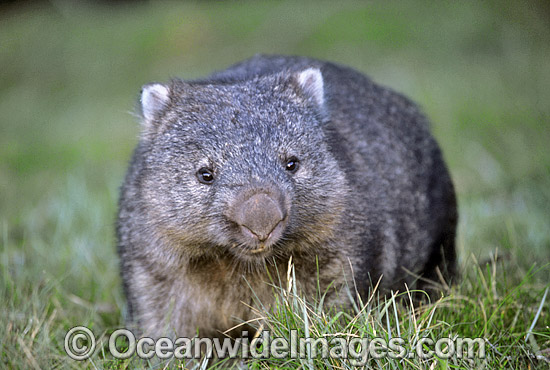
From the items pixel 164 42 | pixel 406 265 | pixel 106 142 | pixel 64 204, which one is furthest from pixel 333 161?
pixel 164 42

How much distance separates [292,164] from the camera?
3.80 meters

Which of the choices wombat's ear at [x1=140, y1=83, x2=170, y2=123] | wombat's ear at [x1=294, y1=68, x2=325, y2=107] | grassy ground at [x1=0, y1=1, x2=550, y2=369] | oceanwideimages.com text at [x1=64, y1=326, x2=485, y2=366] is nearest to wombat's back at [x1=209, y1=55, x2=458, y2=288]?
wombat's ear at [x1=294, y1=68, x2=325, y2=107]

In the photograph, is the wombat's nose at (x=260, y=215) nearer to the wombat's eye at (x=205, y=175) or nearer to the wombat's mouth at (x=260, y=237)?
the wombat's mouth at (x=260, y=237)

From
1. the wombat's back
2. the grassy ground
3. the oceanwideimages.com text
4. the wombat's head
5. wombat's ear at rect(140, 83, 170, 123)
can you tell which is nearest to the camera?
the oceanwideimages.com text

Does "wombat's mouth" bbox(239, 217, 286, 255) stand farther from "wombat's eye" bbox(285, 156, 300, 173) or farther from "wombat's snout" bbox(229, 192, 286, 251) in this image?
"wombat's eye" bbox(285, 156, 300, 173)

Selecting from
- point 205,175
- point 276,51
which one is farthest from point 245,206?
point 276,51

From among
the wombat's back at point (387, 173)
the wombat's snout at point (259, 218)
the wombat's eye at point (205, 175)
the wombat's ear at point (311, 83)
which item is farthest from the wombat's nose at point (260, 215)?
the wombat's ear at point (311, 83)

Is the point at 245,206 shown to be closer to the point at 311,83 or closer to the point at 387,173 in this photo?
the point at 311,83

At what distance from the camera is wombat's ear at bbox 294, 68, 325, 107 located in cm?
420

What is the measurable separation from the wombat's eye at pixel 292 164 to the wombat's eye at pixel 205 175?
43 centimetres

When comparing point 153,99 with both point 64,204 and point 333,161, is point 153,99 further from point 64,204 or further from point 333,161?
point 64,204

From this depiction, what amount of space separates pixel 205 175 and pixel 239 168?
225 millimetres

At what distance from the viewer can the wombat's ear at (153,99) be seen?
4.15 metres

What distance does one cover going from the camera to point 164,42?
15.2 m
